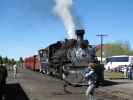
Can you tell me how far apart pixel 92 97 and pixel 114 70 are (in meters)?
56.8

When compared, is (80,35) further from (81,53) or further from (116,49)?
(116,49)

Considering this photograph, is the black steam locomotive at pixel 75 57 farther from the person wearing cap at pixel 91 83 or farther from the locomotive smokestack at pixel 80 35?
the person wearing cap at pixel 91 83

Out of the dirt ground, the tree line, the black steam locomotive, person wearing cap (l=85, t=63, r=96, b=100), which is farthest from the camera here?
the tree line

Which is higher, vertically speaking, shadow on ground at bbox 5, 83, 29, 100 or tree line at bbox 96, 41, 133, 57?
tree line at bbox 96, 41, 133, 57

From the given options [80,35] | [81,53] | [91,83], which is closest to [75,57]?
[81,53]

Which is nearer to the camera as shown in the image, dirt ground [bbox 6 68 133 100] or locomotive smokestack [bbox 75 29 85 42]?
dirt ground [bbox 6 68 133 100]

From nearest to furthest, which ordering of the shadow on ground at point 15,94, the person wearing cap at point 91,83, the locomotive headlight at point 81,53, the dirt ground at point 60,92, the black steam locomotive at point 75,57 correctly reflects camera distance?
the person wearing cap at point 91,83 → the shadow on ground at point 15,94 → the dirt ground at point 60,92 → the black steam locomotive at point 75,57 → the locomotive headlight at point 81,53

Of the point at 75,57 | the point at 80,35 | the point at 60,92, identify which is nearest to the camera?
the point at 60,92

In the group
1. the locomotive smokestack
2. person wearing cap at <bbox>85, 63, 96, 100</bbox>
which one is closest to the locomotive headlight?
the locomotive smokestack

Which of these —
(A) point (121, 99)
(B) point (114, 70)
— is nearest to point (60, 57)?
(A) point (121, 99)

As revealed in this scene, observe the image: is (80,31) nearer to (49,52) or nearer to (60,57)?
(60,57)

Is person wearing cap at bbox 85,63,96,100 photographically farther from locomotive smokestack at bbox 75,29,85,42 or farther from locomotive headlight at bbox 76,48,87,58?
locomotive smokestack at bbox 75,29,85,42

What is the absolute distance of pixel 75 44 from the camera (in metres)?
30.1

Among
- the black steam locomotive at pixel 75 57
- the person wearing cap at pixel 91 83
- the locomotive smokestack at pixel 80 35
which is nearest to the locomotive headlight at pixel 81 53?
the black steam locomotive at pixel 75 57
